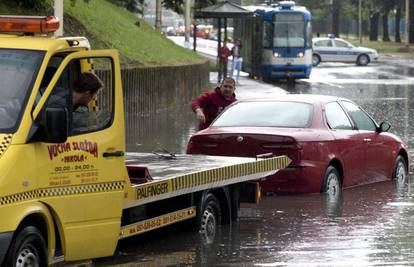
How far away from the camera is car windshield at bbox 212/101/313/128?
15.6m

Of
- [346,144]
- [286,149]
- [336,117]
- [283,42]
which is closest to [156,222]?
[286,149]

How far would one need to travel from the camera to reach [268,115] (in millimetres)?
15820

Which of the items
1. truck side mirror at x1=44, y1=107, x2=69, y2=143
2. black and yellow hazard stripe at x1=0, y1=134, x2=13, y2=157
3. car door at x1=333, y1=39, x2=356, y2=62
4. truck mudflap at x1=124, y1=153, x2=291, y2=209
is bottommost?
car door at x1=333, y1=39, x2=356, y2=62

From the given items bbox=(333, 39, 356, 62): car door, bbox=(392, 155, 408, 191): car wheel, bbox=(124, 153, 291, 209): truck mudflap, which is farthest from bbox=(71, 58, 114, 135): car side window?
bbox=(333, 39, 356, 62): car door

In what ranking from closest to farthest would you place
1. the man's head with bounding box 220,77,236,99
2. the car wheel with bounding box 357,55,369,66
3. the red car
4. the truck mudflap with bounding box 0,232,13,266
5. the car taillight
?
the truck mudflap with bounding box 0,232,13,266 → the car taillight → the red car → the man's head with bounding box 220,77,236,99 → the car wheel with bounding box 357,55,369,66

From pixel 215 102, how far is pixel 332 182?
2441 millimetres

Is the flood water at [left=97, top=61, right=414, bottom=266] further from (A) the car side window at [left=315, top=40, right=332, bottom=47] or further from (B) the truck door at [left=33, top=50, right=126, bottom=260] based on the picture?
(A) the car side window at [left=315, top=40, right=332, bottom=47]

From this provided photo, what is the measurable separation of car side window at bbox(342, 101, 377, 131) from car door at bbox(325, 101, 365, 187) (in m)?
0.25

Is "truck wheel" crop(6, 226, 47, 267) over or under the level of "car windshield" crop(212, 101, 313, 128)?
under

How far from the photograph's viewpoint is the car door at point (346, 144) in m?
15.9

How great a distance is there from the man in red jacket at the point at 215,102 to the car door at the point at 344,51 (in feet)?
170

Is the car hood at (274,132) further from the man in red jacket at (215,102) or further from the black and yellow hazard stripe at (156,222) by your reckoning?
the black and yellow hazard stripe at (156,222)

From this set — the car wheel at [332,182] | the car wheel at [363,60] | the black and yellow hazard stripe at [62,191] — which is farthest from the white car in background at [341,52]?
the black and yellow hazard stripe at [62,191]

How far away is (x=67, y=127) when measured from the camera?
9023mm
